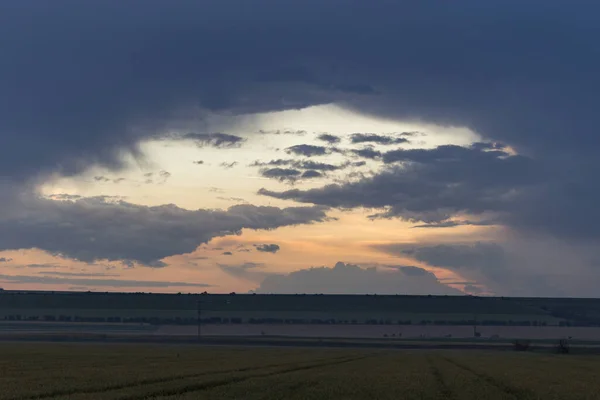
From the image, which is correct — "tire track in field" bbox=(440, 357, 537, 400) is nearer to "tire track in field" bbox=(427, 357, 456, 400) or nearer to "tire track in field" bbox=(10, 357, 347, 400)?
"tire track in field" bbox=(427, 357, 456, 400)

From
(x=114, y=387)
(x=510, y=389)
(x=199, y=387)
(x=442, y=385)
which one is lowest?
(x=510, y=389)

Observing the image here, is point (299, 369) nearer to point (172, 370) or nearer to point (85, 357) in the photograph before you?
point (172, 370)

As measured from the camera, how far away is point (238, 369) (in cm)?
6334

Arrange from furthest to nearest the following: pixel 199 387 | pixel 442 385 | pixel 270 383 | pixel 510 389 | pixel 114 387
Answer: pixel 442 385 < pixel 270 383 < pixel 510 389 < pixel 199 387 < pixel 114 387

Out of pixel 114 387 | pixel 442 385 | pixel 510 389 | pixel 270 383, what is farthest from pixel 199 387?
pixel 510 389

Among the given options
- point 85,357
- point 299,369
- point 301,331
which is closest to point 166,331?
point 301,331

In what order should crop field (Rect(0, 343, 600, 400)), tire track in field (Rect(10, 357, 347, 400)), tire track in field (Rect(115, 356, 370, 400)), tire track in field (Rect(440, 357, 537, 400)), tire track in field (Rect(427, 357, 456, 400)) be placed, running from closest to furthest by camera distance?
tire track in field (Rect(10, 357, 347, 400))
tire track in field (Rect(115, 356, 370, 400))
crop field (Rect(0, 343, 600, 400))
tire track in field (Rect(427, 357, 456, 400))
tire track in field (Rect(440, 357, 537, 400))

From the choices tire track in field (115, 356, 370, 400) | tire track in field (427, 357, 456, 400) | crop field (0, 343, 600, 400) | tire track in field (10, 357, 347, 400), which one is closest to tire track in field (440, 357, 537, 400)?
crop field (0, 343, 600, 400)

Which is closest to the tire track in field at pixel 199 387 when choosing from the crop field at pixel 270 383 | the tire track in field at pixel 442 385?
the crop field at pixel 270 383

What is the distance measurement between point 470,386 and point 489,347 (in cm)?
8359

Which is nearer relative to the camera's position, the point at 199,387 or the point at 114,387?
the point at 114,387

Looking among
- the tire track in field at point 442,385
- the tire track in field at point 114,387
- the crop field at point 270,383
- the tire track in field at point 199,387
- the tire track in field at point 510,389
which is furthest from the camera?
the tire track in field at point 510,389

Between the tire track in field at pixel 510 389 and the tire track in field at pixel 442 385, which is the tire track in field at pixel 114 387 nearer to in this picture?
the tire track in field at pixel 442 385

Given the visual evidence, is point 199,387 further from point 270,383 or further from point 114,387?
point 114,387
